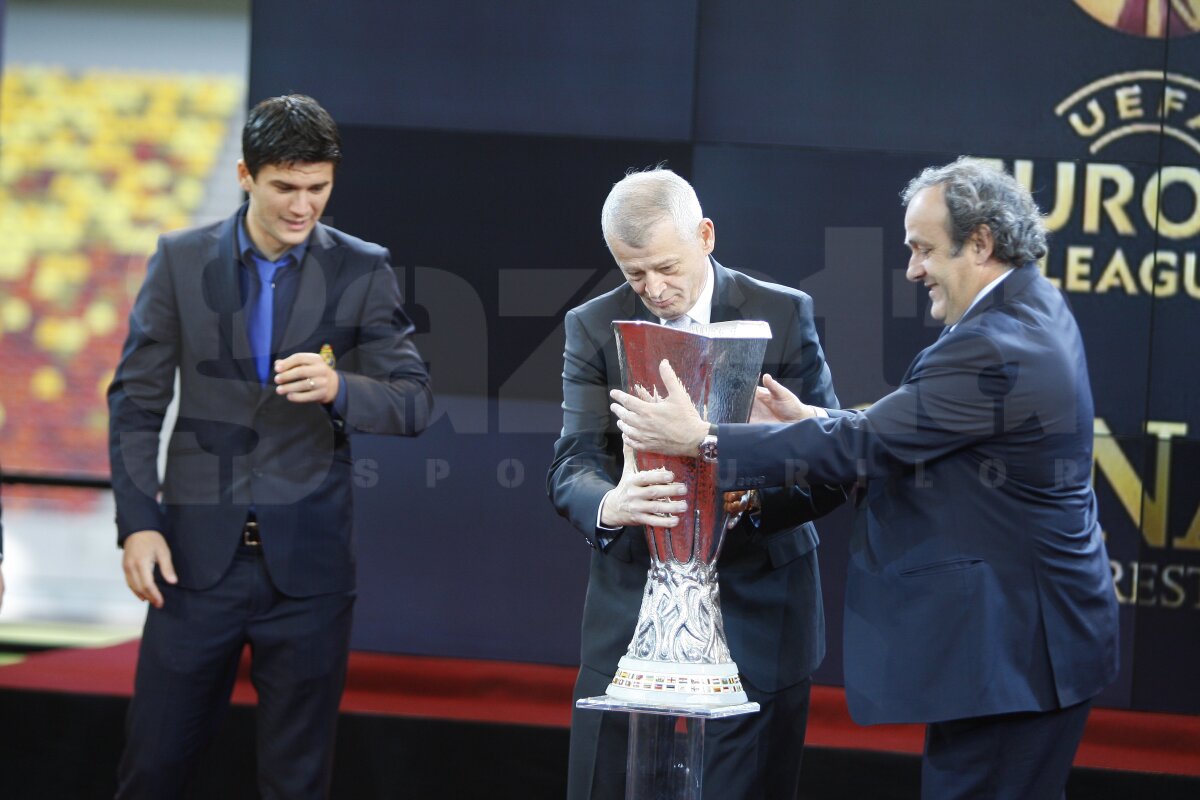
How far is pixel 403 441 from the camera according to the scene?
3.95 m

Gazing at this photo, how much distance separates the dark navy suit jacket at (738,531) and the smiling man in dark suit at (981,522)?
9cm

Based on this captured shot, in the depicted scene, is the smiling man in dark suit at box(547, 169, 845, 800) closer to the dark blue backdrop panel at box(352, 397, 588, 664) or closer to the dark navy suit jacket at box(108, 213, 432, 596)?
the dark navy suit jacket at box(108, 213, 432, 596)

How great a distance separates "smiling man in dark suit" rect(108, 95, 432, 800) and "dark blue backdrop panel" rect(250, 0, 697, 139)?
1288 millimetres

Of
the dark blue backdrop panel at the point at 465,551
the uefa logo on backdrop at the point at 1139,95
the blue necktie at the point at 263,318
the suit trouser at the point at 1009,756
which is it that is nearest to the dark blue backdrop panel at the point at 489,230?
the dark blue backdrop panel at the point at 465,551

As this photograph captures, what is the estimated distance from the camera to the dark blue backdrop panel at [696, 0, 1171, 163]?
3.74m

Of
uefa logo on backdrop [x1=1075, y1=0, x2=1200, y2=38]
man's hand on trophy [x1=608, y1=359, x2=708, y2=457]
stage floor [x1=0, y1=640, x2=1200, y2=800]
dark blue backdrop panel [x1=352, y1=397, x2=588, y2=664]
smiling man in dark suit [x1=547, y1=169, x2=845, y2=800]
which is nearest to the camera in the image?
man's hand on trophy [x1=608, y1=359, x2=708, y2=457]

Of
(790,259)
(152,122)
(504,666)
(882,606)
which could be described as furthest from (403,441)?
(152,122)

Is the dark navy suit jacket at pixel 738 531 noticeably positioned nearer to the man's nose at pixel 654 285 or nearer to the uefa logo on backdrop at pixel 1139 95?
the man's nose at pixel 654 285

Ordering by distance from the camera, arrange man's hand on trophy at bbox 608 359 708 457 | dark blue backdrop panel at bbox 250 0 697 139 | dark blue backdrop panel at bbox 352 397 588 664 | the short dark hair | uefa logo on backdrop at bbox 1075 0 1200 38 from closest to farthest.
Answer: man's hand on trophy at bbox 608 359 708 457, the short dark hair, uefa logo on backdrop at bbox 1075 0 1200 38, dark blue backdrop panel at bbox 250 0 697 139, dark blue backdrop panel at bbox 352 397 588 664

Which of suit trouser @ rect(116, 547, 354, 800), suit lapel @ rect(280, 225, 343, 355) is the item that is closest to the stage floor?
suit trouser @ rect(116, 547, 354, 800)

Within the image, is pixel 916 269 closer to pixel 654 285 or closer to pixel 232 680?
pixel 654 285

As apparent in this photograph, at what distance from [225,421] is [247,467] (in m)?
0.10

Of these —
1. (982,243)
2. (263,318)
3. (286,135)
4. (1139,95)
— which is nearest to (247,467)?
(263,318)

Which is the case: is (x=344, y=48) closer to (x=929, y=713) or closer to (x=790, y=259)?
(x=790, y=259)
